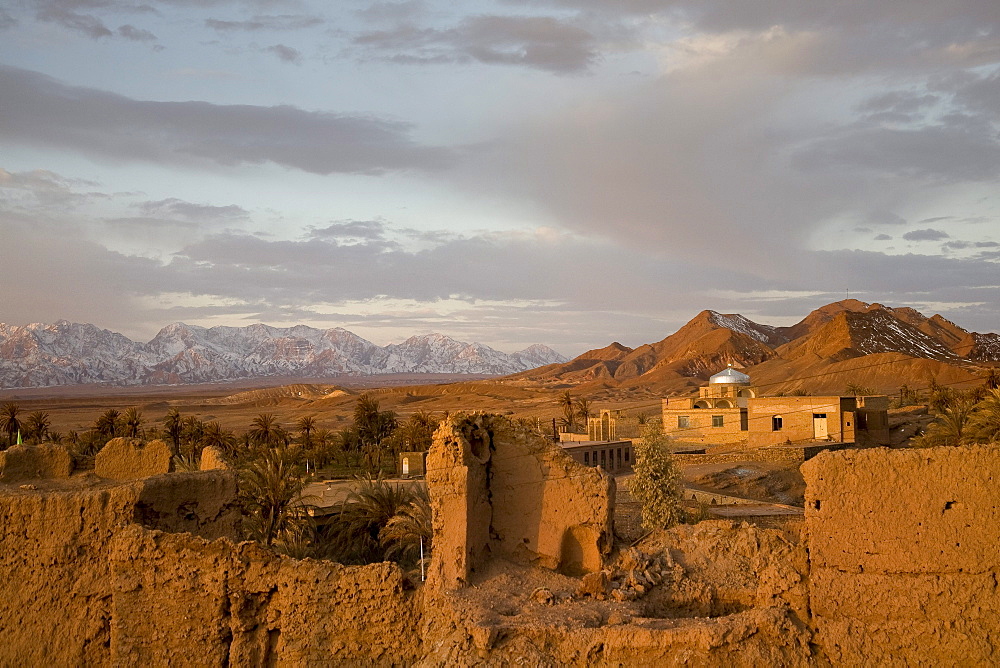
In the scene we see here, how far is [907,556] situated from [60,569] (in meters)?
8.73

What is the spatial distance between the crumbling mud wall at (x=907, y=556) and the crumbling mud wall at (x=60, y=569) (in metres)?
7.28

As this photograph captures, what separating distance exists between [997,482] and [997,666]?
5.12ft

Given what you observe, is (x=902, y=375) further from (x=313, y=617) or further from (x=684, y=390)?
(x=313, y=617)

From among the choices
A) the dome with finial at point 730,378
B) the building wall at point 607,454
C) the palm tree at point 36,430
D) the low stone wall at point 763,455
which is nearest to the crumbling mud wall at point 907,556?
the building wall at point 607,454

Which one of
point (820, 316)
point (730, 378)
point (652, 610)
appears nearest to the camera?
point (652, 610)

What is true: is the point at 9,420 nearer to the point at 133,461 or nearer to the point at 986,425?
the point at 133,461

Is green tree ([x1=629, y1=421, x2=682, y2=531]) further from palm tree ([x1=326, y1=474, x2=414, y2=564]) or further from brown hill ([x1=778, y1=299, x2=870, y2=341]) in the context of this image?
brown hill ([x1=778, y1=299, x2=870, y2=341])

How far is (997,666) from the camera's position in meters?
7.73

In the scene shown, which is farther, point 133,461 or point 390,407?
point 390,407

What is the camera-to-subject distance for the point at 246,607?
30.6 feet

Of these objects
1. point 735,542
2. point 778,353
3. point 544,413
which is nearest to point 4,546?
point 735,542

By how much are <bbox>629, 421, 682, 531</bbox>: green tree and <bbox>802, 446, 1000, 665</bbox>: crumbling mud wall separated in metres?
14.6

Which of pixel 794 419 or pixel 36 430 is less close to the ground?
pixel 794 419

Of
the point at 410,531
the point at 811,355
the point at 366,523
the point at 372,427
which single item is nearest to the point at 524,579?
the point at 410,531
